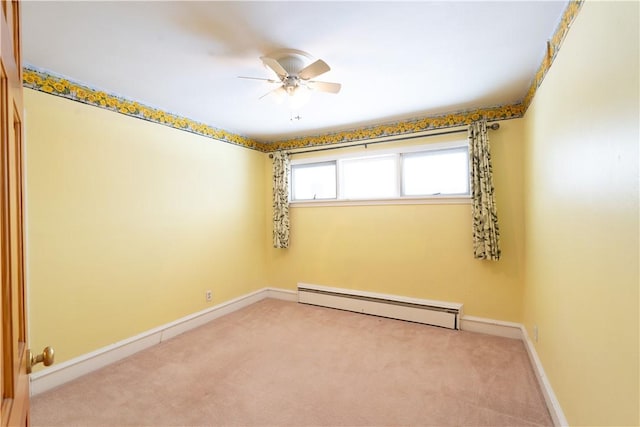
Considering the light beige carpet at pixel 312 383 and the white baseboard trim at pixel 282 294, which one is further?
the white baseboard trim at pixel 282 294

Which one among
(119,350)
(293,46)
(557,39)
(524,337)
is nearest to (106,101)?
(293,46)

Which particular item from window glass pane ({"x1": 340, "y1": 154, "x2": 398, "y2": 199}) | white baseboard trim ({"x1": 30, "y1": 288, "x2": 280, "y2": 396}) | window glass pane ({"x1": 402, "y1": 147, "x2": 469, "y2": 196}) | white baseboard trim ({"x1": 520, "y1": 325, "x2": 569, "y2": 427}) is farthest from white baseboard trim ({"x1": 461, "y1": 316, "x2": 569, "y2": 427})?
white baseboard trim ({"x1": 30, "y1": 288, "x2": 280, "y2": 396})

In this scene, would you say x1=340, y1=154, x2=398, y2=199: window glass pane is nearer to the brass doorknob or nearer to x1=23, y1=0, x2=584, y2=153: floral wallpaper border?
x1=23, y1=0, x2=584, y2=153: floral wallpaper border

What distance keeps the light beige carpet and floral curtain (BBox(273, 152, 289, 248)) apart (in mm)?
1395

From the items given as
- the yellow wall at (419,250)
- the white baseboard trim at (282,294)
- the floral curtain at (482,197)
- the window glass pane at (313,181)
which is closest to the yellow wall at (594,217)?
the floral curtain at (482,197)

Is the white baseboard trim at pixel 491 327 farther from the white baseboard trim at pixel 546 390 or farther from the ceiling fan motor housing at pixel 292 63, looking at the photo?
the ceiling fan motor housing at pixel 292 63

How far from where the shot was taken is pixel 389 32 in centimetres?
174

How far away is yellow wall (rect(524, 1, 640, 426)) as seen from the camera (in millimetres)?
978

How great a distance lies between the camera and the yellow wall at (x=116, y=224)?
212 centimetres

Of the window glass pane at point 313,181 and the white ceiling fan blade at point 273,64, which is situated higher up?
the white ceiling fan blade at point 273,64

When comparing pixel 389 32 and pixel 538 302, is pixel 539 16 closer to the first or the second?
pixel 389 32

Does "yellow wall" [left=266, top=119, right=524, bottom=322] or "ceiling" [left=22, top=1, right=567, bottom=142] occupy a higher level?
"ceiling" [left=22, top=1, right=567, bottom=142]

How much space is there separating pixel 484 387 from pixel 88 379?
2.98 metres

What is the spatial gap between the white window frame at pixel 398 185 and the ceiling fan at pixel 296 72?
1.61 m
